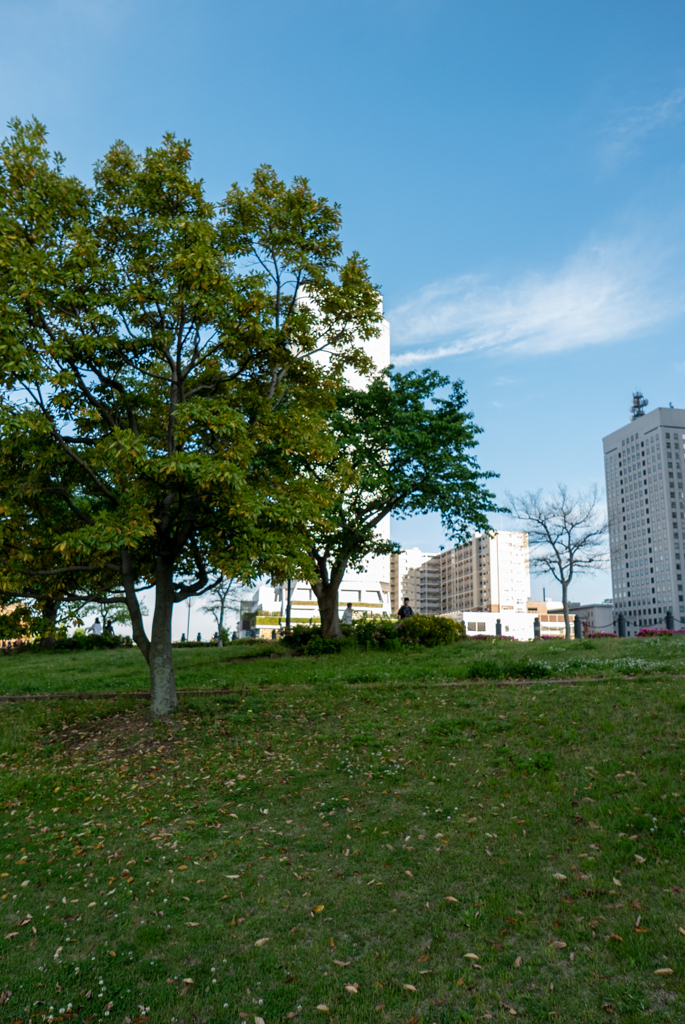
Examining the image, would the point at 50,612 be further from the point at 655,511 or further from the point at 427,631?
the point at 655,511

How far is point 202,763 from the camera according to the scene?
11734mm

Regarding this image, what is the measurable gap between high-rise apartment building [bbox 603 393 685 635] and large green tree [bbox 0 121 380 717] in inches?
7090

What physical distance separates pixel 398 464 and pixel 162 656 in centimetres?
1388

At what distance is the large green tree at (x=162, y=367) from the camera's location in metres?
12.1

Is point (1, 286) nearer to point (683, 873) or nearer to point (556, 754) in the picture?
point (556, 754)

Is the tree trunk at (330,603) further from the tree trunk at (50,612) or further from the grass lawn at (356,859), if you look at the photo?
the tree trunk at (50,612)

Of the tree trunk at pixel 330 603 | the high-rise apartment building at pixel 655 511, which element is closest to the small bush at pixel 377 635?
the tree trunk at pixel 330 603

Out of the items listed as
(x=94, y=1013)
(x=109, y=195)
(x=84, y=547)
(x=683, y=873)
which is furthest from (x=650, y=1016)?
(x=109, y=195)

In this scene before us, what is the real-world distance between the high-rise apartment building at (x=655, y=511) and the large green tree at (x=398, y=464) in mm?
167268

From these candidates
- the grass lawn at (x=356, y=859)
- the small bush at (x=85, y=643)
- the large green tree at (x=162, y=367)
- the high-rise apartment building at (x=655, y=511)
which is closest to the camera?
the grass lawn at (x=356, y=859)

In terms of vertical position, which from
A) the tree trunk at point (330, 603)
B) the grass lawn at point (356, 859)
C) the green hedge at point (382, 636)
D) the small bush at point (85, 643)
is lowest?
the grass lawn at point (356, 859)

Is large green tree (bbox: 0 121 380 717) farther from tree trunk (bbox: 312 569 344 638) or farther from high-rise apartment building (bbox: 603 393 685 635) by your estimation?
high-rise apartment building (bbox: 603 393 685 635)

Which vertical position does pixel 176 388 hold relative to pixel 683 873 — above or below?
above

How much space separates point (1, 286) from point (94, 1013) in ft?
37.8
